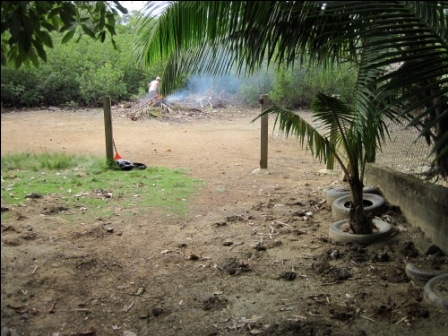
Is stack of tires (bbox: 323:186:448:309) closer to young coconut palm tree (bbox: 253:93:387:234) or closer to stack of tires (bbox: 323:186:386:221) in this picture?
stack of tires (bbox: 323:186:386:221)

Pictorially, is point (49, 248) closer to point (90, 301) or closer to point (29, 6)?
point (90, 301)

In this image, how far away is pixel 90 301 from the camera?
3430mm

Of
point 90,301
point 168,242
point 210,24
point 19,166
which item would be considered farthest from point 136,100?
point 19,166

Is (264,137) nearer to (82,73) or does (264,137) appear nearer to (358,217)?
(82,73)

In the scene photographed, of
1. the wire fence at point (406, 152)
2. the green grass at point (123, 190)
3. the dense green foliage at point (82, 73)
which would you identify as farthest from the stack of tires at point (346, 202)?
the dense green foliage at point (82, 73)

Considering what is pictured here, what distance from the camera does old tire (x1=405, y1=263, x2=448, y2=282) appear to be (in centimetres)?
370

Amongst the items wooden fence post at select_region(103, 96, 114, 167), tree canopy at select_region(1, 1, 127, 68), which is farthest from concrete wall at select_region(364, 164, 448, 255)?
wooden fence post at select_region(103, 96, 114, 167)

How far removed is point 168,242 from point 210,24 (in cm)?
285

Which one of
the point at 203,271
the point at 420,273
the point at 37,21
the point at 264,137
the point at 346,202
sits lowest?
the point at 203,271

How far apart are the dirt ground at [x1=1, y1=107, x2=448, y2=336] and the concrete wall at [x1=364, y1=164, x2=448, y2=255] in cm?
15

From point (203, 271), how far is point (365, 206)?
7.62ft

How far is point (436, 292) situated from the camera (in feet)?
11.0

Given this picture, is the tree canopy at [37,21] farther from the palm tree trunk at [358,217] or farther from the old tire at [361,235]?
the old tire at [361,235]

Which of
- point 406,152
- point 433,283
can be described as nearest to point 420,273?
point 433,283
